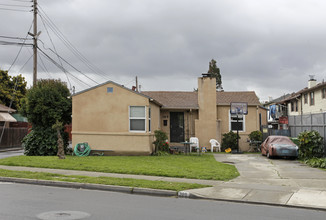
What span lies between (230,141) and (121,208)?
1773cm

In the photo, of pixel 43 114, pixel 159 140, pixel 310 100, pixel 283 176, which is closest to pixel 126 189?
pixel 283 176

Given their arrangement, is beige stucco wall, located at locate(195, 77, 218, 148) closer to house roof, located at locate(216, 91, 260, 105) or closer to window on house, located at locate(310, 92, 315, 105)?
house roof, located at locate(216, 91, 260, 105)

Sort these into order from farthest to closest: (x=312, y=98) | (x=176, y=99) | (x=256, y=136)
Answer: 1. (x=312, y=98)
2. (x=176, y=99)
3. (x=256, y=136)

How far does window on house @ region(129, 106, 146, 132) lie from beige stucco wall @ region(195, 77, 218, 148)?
6.32 metres

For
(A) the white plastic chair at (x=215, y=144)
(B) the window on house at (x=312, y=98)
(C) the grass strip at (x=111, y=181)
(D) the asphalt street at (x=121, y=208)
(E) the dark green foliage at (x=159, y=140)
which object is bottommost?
(D) the asphalt street at (x=121, y=208)

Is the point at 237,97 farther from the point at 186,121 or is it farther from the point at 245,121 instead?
the point at 186,121

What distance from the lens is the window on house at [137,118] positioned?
19562 millimetres

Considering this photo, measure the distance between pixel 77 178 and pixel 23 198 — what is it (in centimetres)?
284

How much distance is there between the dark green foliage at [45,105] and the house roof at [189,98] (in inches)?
295

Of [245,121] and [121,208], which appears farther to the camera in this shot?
[245,121]

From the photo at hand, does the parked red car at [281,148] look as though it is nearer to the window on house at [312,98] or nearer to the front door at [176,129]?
the front door at [176,129]

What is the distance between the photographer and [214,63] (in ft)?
175

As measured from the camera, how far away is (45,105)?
64.8ft

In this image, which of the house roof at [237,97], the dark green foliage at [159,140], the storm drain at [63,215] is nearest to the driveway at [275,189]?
the storm drain at [63,215]
